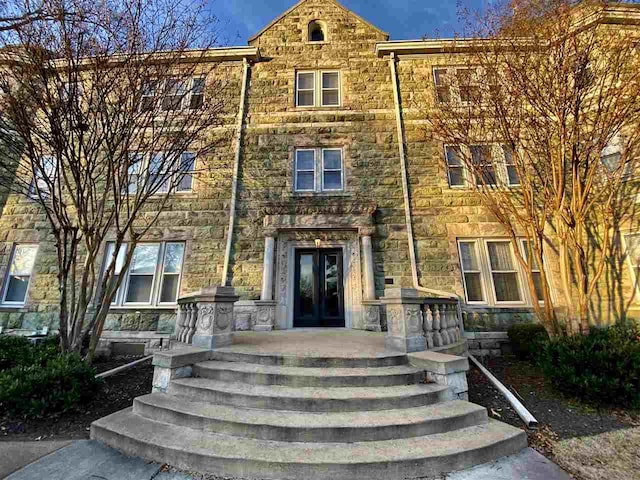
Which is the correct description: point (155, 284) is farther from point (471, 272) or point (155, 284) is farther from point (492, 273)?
point (492, 273)

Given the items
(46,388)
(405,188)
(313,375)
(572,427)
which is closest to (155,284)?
(46,388)

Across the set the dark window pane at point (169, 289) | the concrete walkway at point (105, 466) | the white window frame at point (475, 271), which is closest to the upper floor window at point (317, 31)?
the white window frame at point (475, 271)

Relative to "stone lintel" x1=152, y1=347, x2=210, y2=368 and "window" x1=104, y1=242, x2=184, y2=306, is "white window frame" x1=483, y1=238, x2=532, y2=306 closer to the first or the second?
"stone lintel" x1=152, y1=347, x2=210, y2=368

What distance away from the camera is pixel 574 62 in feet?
19.0

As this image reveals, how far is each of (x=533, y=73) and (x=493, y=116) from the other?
1267 mm

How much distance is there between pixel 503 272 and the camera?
25.1ft

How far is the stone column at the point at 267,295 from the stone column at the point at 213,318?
7.38 feet

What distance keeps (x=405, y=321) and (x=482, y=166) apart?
5.15 meters

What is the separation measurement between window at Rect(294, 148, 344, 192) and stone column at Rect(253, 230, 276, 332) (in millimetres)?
1906

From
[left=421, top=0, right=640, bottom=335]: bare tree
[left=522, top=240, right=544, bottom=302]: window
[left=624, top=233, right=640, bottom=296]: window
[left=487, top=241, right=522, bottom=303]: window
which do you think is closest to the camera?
[left=421, top=0, right=640, bottom=335]: bare tree

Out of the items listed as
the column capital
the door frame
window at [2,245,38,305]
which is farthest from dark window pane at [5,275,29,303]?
the column capital

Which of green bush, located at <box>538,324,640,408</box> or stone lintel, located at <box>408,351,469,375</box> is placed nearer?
stone lintel, located at <box>408,351,469,375</box>

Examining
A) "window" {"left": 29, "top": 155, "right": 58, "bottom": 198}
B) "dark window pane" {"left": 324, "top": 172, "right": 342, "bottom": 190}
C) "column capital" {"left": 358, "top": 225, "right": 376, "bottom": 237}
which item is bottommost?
"column capital" {"left": 358, "top": 225, "right": 376, "bottom": 237}

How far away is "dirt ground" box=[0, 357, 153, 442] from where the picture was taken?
11.1 ft
